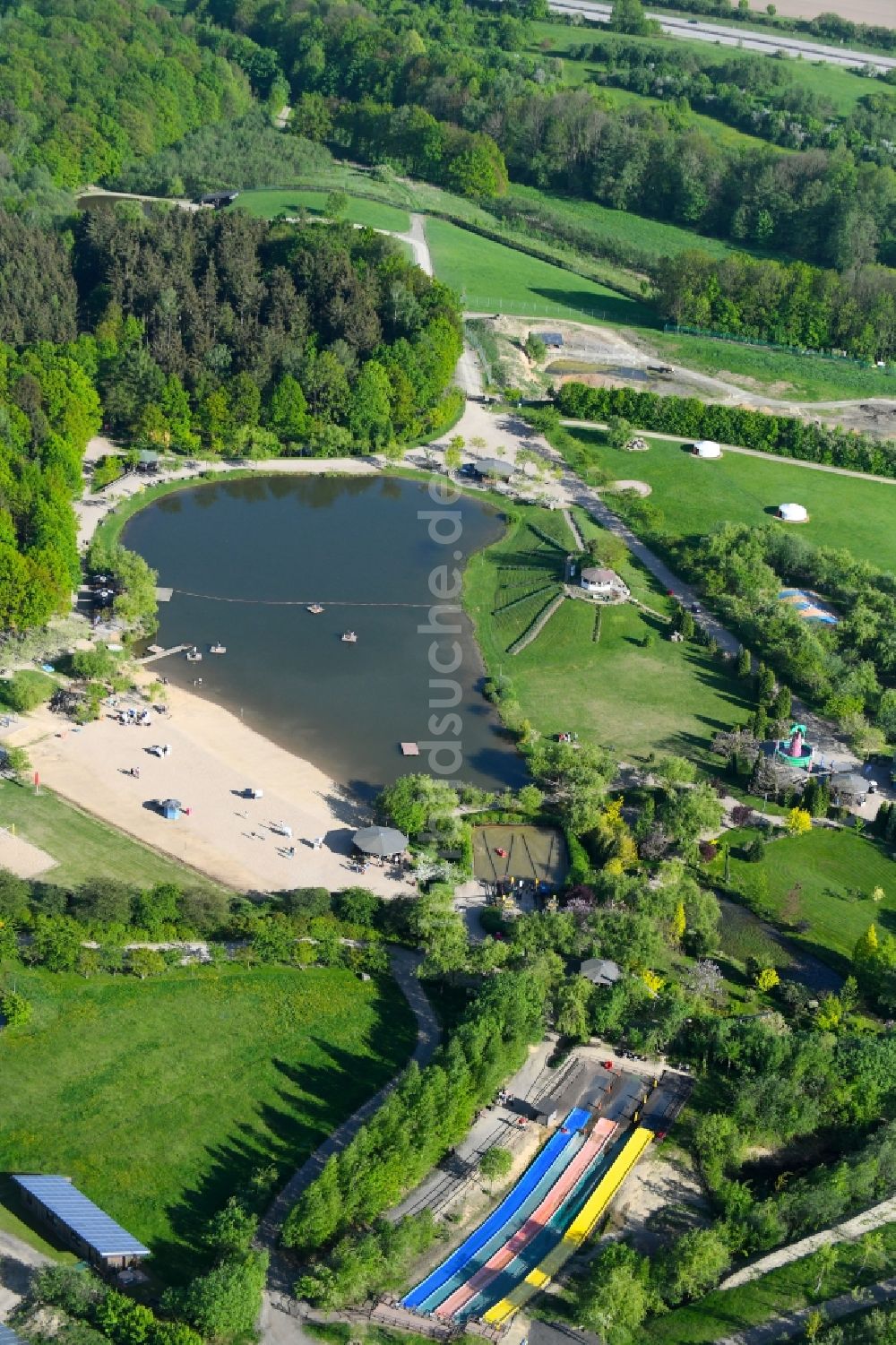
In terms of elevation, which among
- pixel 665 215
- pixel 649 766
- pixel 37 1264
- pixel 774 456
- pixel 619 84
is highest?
pixel 619 84

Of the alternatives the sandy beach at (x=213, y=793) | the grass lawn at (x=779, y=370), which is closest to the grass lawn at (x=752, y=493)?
the grass lawn at (x=779, y=370)

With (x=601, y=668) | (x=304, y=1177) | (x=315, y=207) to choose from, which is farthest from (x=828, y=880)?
(x=315, y=207)

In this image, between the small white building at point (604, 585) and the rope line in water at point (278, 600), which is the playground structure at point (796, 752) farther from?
the rope line in water at point (278, 600)

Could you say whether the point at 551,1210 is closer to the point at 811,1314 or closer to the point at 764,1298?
the point at 764,1298

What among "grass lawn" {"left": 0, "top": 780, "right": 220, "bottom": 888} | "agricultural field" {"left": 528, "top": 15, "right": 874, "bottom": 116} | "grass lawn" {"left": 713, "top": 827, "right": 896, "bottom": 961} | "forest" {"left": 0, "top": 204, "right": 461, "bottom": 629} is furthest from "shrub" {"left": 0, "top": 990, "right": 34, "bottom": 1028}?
"agricultural field" {"left": 528, "top": 15, "right": 874, "bottom": 116}

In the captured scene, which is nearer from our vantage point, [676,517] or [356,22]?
[676,517]

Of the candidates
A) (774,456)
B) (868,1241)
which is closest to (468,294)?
(774,456)

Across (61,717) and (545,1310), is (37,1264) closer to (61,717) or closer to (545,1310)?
(545,1310)
